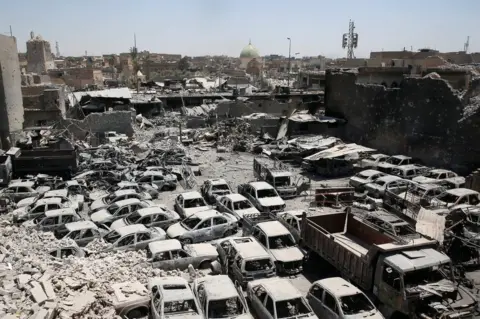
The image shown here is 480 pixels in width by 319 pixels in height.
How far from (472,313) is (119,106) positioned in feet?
115

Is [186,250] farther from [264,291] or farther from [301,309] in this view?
[301,309]

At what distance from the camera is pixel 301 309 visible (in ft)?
29.9

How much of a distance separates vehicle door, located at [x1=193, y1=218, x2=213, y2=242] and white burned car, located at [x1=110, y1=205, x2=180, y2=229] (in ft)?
5.29

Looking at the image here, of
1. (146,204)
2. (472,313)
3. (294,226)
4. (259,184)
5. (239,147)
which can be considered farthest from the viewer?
(239,147)

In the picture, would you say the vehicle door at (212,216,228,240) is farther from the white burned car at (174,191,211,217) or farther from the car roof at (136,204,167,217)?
the car roof at (136,204,167,217)

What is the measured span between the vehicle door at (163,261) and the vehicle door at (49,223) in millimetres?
5095

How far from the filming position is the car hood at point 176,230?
14047 mm

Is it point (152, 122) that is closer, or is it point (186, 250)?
point (186, 250)

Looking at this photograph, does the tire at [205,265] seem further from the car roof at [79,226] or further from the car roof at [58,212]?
the car roof at [58,212]

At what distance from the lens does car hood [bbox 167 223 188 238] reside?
14047 millimetres

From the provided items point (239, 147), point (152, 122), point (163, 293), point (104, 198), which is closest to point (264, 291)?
point (163, 293)

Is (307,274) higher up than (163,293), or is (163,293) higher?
(163,293)

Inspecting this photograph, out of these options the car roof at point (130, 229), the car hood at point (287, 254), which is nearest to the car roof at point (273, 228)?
the car hood at point (287, 254)

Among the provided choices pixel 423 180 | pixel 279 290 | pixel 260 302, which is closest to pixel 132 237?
pixel 260 302
